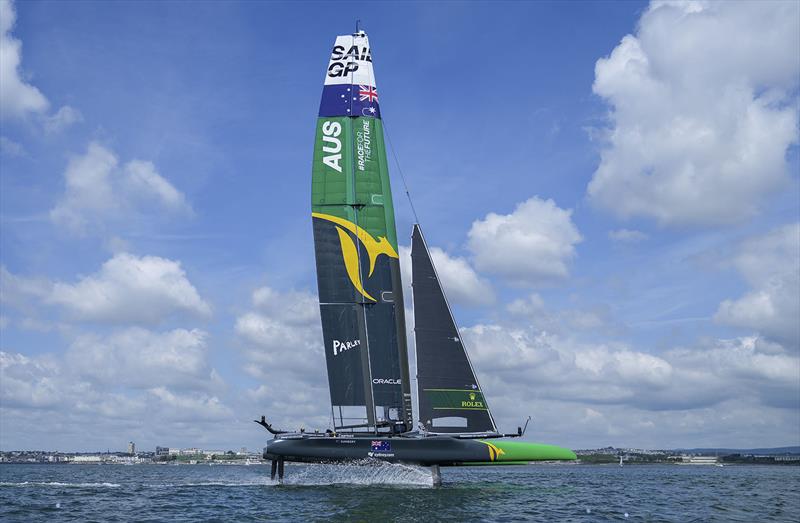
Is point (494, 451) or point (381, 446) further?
point (494, 451)

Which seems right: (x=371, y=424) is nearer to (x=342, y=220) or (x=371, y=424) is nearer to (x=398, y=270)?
(x=398, y=270)

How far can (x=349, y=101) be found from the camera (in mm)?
34406

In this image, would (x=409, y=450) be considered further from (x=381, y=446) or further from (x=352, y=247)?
(x=352, y=247)

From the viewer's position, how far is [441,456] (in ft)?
101

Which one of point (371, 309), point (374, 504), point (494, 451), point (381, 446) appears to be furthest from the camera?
point (371, 309)

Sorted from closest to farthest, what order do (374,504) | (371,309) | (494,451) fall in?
(374,504), (494,451), (371,309)

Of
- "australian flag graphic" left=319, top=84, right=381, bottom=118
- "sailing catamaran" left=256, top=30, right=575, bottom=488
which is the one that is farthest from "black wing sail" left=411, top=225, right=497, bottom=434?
"australian flag graphic" left=319, top=84, right=381, bottom=118

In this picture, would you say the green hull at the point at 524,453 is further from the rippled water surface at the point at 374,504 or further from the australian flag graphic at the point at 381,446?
the australian flag graphic at the point at 381,446

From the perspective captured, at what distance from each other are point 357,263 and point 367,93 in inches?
324

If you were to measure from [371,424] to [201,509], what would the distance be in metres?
8.45

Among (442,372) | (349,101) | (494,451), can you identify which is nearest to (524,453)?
(494,451)

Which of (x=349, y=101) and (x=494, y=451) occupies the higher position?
(x=349, y=101)

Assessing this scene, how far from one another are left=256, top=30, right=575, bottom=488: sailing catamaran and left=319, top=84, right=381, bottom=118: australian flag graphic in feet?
0.16

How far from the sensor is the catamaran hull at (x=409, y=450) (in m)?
30.7
